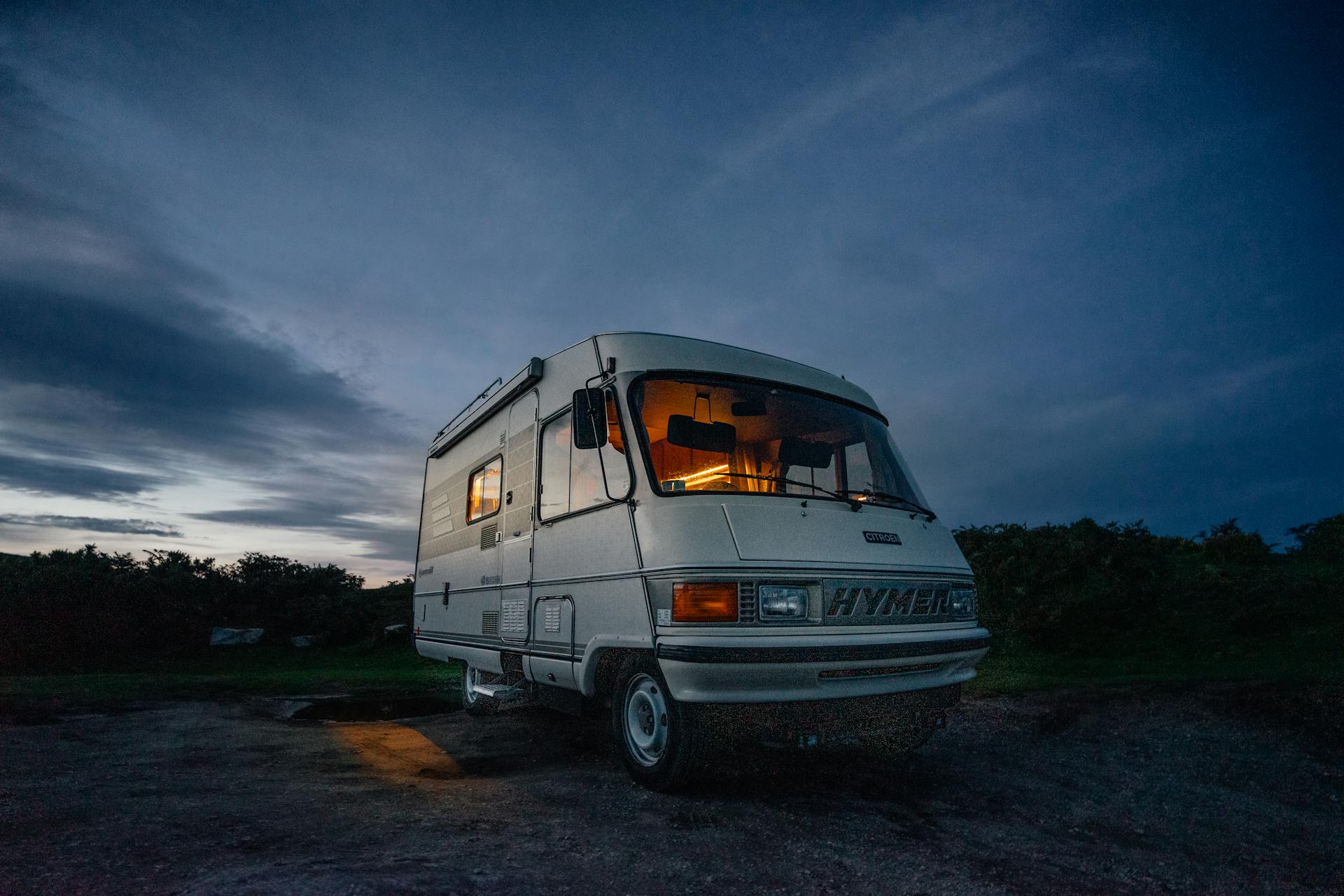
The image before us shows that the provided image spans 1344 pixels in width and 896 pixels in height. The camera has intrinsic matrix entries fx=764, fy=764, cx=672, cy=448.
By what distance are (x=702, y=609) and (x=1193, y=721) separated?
4867mm

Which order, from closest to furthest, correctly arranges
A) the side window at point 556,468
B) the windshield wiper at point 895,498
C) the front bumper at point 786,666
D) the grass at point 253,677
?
1. the front bumper at point 786,666
2. the windshield wiper at point 895,498
3. the side window at point 556,468
4. the grass at point 253,677

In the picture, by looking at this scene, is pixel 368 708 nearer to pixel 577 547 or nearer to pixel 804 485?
pixel 577 547

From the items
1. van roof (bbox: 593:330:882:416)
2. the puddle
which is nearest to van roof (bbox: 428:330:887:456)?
van roof (bbox: 593:330:882:416)

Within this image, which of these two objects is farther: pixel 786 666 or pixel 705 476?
pixel 705 476

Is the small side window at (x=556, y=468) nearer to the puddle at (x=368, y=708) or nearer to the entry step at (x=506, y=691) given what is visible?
the entry step at (x=506, y=691)

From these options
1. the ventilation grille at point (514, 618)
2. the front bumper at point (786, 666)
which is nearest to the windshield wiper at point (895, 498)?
the front bumper at point (786, 666)

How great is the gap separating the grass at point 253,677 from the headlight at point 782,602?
8390 mm

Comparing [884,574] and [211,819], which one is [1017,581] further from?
[211,819]

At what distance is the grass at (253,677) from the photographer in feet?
32.6

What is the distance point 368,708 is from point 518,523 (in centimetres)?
441

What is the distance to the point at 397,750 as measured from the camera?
6613 mm

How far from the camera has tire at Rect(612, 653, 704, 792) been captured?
4.47 metres

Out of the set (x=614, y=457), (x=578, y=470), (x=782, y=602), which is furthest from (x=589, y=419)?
(x=782, y=602)

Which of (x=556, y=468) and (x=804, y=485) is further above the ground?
(x=556, y=468)
